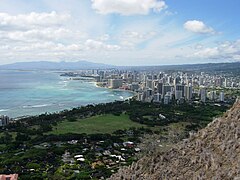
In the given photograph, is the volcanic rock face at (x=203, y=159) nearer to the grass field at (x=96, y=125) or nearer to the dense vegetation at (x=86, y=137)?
the dense vegetation at (x=86, y=137)

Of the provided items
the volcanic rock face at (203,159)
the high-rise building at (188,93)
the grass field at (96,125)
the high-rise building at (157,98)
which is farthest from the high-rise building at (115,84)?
the volcanic rock face at (203,159)

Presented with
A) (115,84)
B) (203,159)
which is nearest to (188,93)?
(115,84)

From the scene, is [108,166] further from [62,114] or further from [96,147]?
[62,114]

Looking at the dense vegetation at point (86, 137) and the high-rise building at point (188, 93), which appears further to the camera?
the high-rise building at point (188, 93)

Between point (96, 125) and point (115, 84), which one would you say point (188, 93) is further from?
point (96, 125)

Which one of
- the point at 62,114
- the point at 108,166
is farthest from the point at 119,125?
the point at 108,166

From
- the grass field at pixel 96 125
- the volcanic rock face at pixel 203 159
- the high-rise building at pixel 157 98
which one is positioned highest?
the volcanic rock face at pixel 203 159

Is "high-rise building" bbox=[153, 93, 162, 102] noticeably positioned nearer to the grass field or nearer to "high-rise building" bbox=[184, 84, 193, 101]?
"high-rise building" bbox=[184, 84, 193, 101]

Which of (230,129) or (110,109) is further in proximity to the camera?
(110,109)
